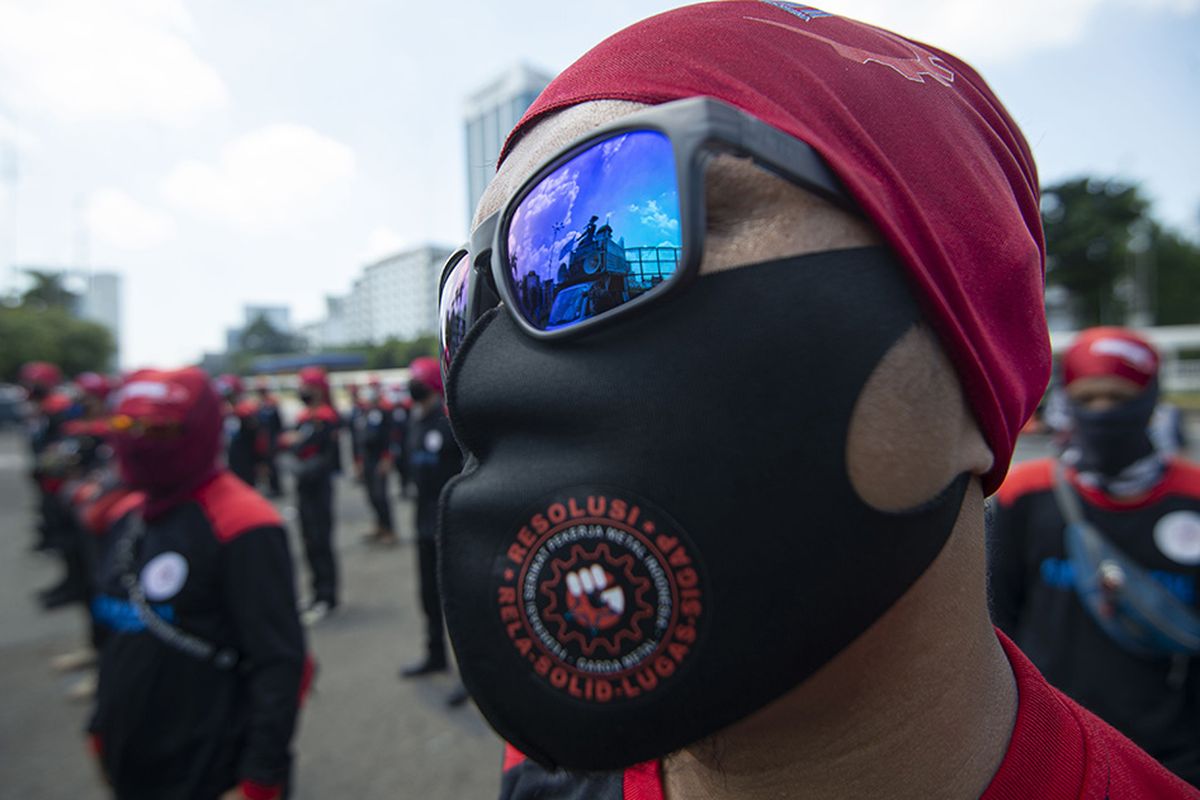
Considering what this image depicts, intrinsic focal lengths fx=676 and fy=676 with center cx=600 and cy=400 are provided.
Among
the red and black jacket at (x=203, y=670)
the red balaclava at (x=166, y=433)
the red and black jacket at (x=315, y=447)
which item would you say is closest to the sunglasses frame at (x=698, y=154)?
the red and black jacket at (x=203, y=670)

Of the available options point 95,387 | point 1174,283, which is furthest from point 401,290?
point 1174,283

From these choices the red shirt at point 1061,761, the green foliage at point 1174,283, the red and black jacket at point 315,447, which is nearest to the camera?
the red shirt at point 1061,761

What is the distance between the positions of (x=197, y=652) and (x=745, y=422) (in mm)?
2329

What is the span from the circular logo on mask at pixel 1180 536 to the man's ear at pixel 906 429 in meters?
2.02

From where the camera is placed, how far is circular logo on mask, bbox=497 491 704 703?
596 millimetres

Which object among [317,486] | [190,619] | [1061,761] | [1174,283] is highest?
[1174,283]

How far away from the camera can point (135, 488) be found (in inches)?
103

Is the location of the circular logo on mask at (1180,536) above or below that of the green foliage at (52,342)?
below

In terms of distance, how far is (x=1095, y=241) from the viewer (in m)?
32.7

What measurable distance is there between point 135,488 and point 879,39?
291cm

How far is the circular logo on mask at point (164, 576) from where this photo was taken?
223cm

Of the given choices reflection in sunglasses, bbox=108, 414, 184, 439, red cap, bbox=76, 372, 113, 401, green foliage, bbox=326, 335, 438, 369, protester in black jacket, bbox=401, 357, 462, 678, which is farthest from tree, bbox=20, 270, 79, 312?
reflection in sunglasses, bbox=108, 414, 184, 439

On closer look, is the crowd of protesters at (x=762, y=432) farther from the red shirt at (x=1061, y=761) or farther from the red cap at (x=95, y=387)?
the red cap at (x=95, y=387)

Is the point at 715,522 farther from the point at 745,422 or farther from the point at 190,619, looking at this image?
the point at 190,619
